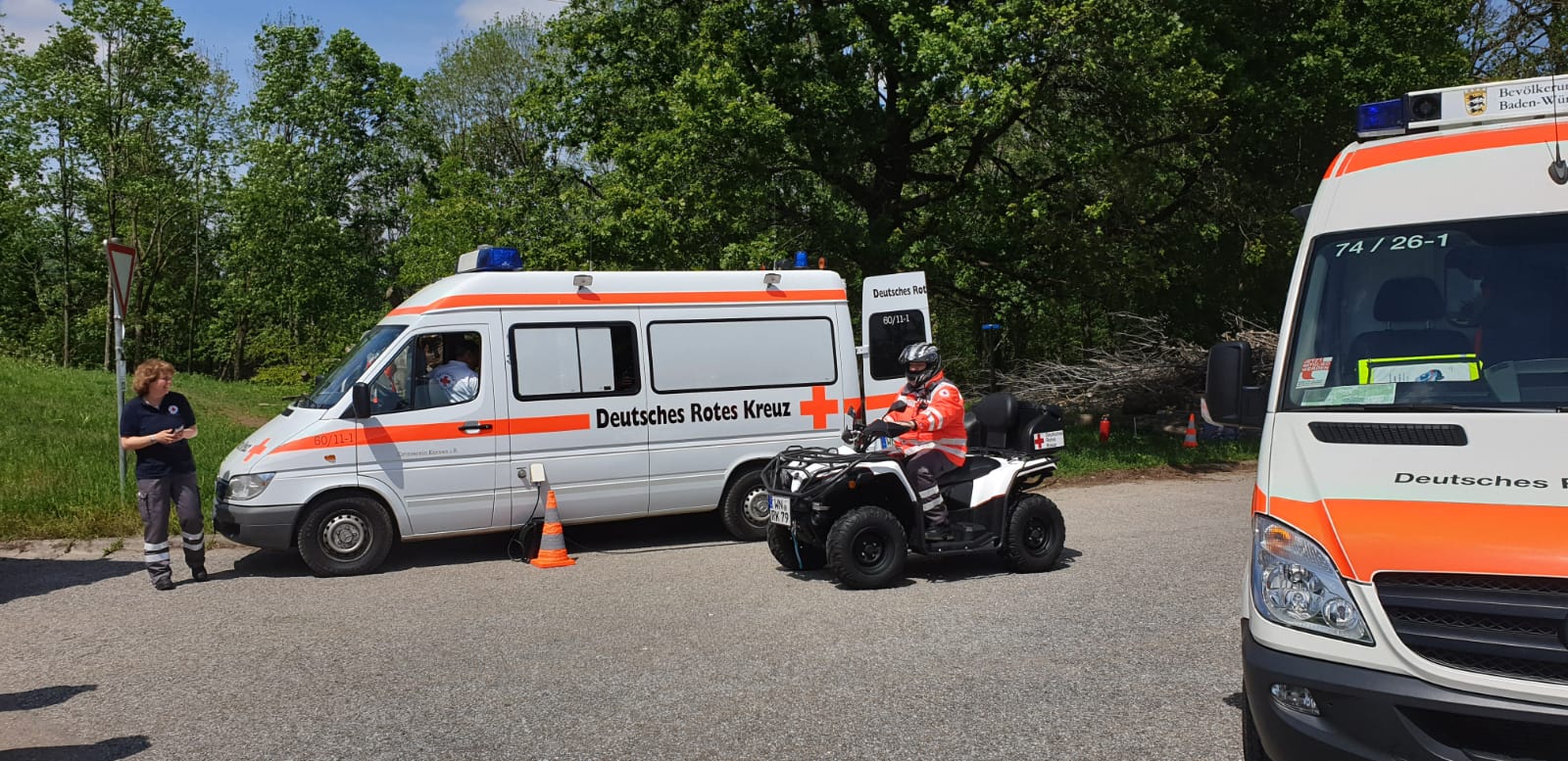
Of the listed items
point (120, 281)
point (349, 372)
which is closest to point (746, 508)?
point (349, 372)

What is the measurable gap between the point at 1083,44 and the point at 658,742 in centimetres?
1400

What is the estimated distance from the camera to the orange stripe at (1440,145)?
14.6ft

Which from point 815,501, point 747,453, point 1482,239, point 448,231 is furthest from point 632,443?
point 448,231

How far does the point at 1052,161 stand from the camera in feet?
58.5

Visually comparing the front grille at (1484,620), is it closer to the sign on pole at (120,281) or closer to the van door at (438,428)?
the van door at (438,428)

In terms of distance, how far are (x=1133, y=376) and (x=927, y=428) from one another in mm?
12856

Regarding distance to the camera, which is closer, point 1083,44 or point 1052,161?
point 1083,44

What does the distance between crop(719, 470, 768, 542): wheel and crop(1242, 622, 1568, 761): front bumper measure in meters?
7.20

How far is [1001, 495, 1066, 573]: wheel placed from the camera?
859 cm

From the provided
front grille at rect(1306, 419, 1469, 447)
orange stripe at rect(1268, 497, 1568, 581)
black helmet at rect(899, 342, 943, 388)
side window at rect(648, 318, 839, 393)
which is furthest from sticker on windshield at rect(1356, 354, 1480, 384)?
side window at rect(648, 318, 839, 393)

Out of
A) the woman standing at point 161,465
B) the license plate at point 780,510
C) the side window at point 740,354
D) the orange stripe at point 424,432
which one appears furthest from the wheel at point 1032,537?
the woman standing at point 161,465

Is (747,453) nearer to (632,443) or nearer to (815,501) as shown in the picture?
(632,443)

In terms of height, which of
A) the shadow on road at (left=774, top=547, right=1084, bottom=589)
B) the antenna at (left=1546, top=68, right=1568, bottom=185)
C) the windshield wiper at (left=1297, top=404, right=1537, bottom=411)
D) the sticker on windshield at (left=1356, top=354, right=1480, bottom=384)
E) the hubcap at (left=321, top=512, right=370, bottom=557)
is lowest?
the shadow on road at (left=774, top=547, right=1084, bottom=589)

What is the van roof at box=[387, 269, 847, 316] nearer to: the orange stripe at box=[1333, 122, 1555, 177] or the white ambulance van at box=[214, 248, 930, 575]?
the white ambulance van at box=[214, 248, 930, 575]
